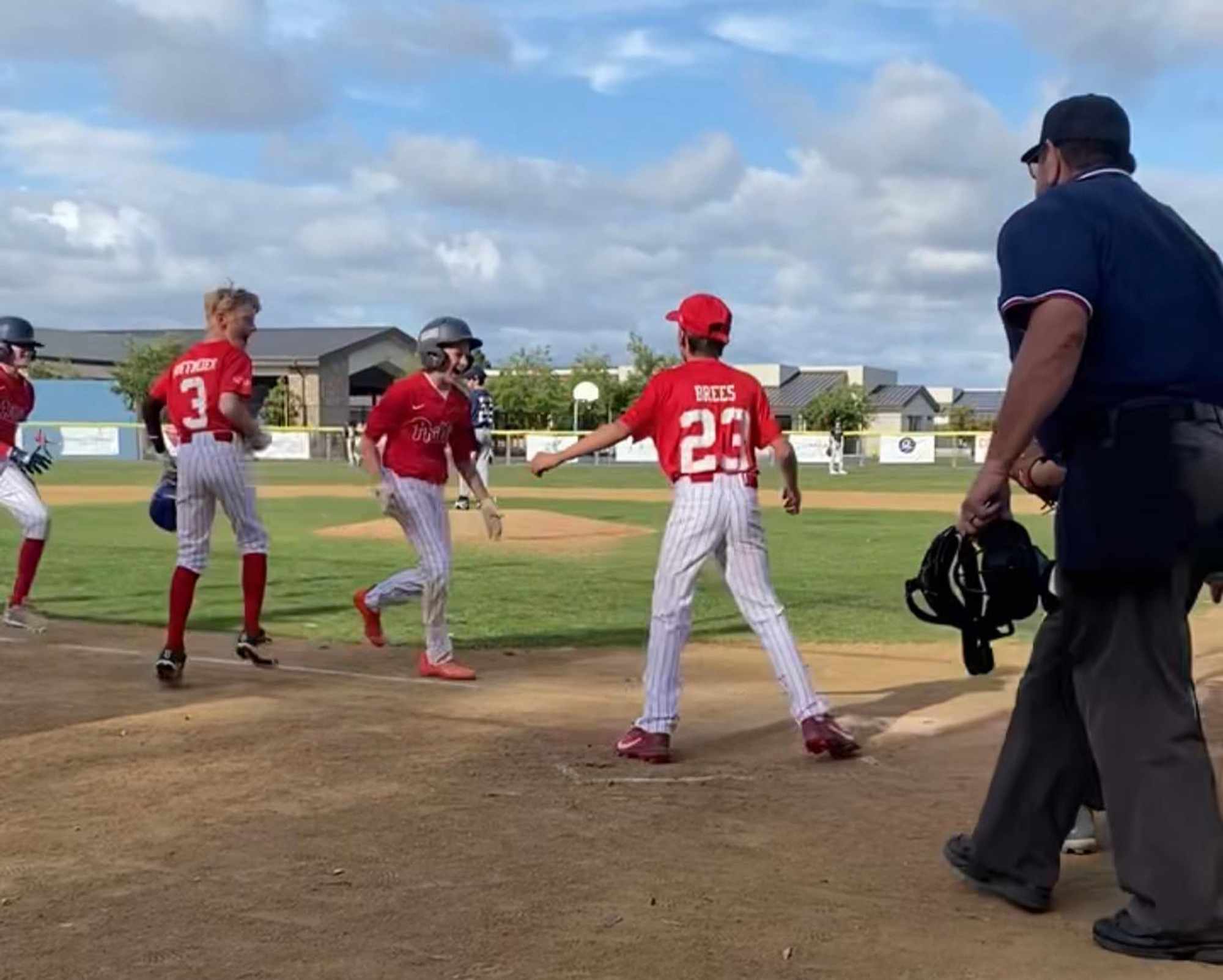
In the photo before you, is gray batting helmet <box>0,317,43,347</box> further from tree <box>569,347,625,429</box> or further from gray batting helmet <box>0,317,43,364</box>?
tree <box>569,347,625,429</box>

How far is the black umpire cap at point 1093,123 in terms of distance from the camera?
4.17m

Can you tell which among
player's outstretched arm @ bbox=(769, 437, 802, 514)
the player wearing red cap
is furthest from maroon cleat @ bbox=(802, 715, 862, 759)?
player's outstretched arm @ bbox=(769, 437, 802, 514)

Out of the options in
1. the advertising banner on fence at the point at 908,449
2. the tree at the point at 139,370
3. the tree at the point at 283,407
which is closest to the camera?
the advertising banner on fence at the point at 908,449

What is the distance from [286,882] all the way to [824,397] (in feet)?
299

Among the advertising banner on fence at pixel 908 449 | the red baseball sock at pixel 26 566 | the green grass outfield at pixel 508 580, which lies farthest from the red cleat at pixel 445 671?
the advertising banner on fence at pixel 908 449

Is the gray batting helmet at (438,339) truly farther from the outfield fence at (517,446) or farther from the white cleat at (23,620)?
the outfield fence at (517,446)

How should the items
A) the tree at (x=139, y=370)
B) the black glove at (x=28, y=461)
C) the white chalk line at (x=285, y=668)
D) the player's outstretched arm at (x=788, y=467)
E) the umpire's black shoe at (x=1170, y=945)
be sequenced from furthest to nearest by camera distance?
the tree at (x=139, y=370) < the black glove at (x=28, y=461) < the white chalk line at (x=285, y=668) < the player's outstretched arm at (x=788, y=467) < the umpire's black shoe at (x=1170, y=945)

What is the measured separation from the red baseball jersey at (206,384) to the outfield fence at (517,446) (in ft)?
157

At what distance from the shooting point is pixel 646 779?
19.5ft

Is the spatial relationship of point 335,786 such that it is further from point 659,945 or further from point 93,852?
point 659,945

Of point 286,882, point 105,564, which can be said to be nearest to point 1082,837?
point 286,882

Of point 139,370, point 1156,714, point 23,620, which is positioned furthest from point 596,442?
point 139,370

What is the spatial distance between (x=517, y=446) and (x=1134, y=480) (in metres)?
62.7

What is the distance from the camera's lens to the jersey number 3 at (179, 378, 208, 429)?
813 centimetres
